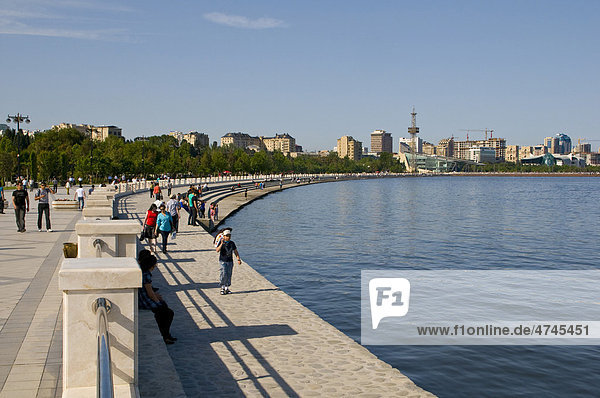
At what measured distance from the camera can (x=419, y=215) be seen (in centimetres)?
5103

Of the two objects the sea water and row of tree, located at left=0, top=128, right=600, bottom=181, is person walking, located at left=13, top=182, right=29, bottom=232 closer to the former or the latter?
the sea water

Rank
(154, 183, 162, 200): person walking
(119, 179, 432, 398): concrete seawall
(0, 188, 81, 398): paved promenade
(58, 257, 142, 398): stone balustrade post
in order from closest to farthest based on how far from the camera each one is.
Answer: (58, 257, 142, 398): stone balustrade post, (0, 188, 81, 398): paved promenade, (119, 179, 432, 398): concrete seawall, (154, 183, 162, 200): person walking

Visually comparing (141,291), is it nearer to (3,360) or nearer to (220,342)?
(220,342)

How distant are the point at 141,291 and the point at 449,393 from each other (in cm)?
544

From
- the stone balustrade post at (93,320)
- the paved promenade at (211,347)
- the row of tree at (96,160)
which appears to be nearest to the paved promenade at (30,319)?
the paved promenade at (211,347)

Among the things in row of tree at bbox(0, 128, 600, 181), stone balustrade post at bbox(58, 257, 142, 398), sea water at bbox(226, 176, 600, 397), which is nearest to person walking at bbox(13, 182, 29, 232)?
sea water at bbox(226, 176, 600, 397)

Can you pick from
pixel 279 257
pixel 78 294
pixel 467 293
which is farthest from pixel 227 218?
pixel 78 294

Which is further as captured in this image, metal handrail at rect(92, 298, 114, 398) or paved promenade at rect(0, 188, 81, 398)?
paved promenade at rect(0, 188, 81, 398)

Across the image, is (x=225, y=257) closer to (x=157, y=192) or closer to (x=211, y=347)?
(x=211, y=347)

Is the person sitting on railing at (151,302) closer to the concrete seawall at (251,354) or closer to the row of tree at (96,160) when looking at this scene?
the concrete seawall at (251,354)

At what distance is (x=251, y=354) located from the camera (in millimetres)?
Answer: 8531

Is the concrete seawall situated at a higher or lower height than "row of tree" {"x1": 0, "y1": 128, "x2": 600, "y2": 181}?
lower
